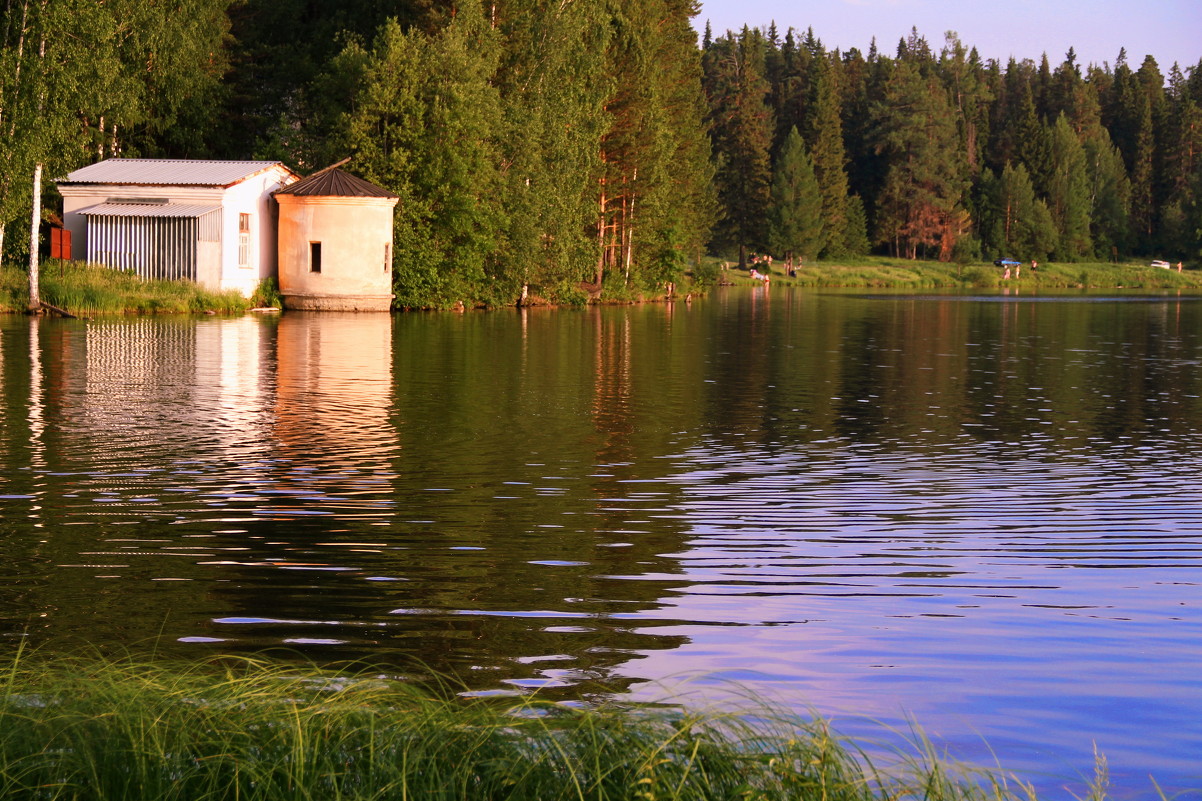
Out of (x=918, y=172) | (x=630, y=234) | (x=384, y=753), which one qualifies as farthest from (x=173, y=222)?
(x=918, y=172)

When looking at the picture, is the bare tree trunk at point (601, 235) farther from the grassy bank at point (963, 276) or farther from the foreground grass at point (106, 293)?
the grassy bank at point (963, 276)

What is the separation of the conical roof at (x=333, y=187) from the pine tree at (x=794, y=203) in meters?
71.9

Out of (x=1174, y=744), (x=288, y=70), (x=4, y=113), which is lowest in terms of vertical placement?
(x=1174, y=744)

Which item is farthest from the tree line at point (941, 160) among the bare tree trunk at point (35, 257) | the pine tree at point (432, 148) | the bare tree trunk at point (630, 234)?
the bare tree trunk at point (35, 257)

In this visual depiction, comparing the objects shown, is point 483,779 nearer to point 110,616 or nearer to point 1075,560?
point 110,616

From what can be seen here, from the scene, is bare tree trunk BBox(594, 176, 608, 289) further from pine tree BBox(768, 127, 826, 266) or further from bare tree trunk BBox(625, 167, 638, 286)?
pine tree BBox(768, 127, 826, 266)

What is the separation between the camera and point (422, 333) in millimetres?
38562

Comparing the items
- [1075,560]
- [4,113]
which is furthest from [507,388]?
[4,113]

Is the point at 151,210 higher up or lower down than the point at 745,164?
lower down

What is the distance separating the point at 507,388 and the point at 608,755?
61.2 ft

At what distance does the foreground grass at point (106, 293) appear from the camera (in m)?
41.0

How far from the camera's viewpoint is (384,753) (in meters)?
4.86

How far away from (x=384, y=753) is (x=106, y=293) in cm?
4005

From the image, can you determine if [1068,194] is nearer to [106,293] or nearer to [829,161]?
[829,161]
